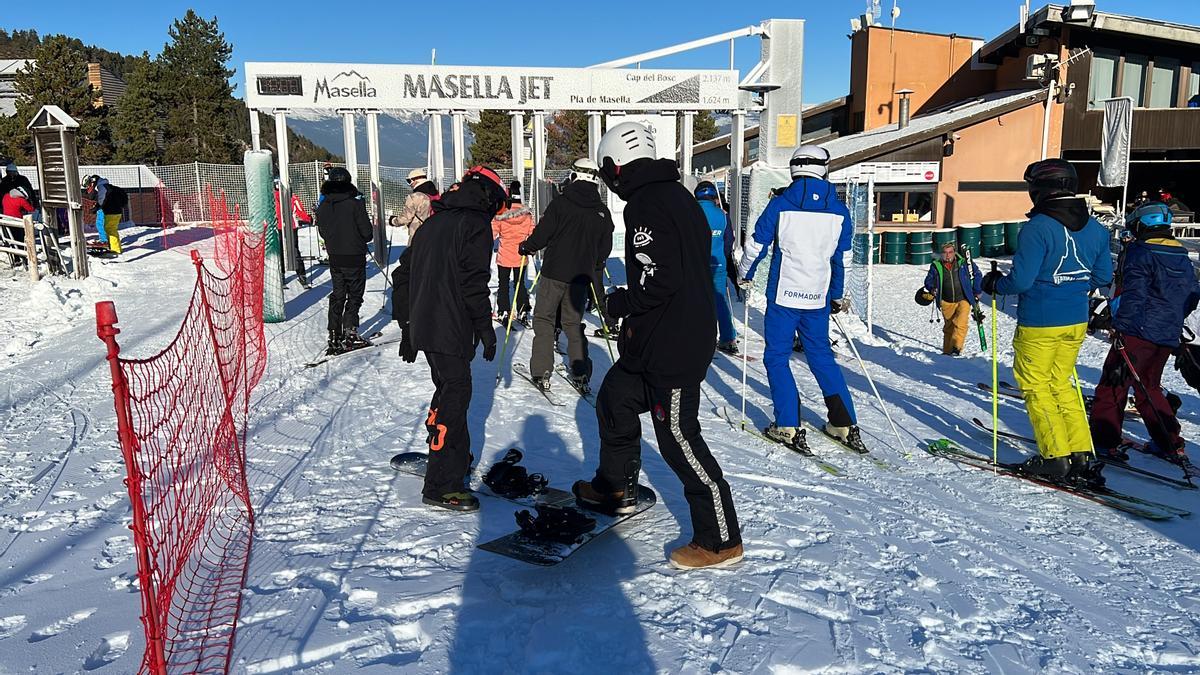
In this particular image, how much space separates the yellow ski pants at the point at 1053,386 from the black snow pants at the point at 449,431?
3.29 meters

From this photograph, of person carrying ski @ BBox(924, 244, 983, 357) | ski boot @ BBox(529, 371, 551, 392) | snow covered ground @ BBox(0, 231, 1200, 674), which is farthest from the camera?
person carrying ski @ BBox(924, 244, 983, 357)

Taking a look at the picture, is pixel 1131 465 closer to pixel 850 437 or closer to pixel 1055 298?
pixel 1055 298

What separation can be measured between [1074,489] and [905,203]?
19.9 metres

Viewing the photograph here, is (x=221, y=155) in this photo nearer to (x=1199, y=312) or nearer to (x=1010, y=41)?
(x=1010, y=41)

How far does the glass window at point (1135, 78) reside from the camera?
84.1 feet

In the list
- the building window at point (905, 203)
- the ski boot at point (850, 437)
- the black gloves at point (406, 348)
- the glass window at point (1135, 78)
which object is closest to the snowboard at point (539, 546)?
the black gloves at point (406, 348)

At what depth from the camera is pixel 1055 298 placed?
4777 millimetres

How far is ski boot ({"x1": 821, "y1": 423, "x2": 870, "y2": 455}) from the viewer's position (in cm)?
574

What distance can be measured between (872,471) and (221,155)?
4407 centimetres

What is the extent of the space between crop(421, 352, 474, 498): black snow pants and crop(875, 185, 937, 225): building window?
21060mm

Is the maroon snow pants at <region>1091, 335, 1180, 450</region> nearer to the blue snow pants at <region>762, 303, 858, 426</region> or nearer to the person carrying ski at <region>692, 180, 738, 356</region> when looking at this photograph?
the blue snow pants at <region>762, 303, 858, 426</region>

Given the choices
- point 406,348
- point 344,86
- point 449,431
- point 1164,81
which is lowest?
point 449,431

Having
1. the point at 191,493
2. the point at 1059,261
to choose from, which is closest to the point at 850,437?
the point at 1059,261

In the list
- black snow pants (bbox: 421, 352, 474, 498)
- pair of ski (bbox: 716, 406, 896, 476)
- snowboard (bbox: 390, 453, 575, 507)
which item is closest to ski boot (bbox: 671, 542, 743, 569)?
snowboard (bbox: 390, 453, 575, 507)
